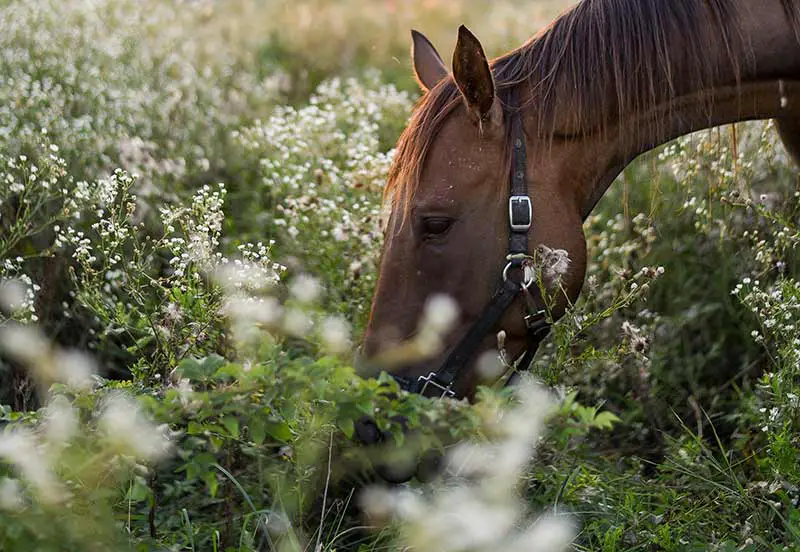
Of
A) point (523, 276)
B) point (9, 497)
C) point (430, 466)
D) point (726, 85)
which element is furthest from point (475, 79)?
point (9, 497)

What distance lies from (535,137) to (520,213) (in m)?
0.26

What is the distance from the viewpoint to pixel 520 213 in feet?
9.43

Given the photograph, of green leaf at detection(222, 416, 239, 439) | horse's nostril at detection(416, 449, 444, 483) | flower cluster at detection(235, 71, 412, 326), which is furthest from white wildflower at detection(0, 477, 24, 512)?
flower cluster at detection(235, 71, 412, 326)

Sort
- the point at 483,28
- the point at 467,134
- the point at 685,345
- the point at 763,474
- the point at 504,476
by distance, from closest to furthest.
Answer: the point at 504,476, the point at 467,134, the point at 763,474, the point at 685,345, the point at 483,28

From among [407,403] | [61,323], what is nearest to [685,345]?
[407,403]

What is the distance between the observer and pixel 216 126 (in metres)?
5.14

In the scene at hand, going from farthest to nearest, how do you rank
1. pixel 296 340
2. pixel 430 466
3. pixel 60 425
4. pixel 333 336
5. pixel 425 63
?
1. pixel 296 340
2. pixel 425 63
3. pixel 430 466
4. pixel 333 336
5. pixel 60 425

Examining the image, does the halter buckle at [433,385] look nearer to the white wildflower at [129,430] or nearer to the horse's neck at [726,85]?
the horse's neck at [726,85]

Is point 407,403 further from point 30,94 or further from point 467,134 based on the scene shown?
point 30,94

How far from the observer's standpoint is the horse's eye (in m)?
2.89

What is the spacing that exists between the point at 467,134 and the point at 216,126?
2.55m

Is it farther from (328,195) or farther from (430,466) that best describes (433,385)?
(328,195)

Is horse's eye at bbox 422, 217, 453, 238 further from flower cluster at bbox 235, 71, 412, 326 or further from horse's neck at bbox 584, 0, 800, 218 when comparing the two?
flower cluster at bbox 235, 71, 412, 326

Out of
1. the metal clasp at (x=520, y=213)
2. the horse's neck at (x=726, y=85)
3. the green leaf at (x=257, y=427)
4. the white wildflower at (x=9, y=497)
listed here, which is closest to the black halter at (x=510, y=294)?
the metal clasp at (x=520, y=213)
